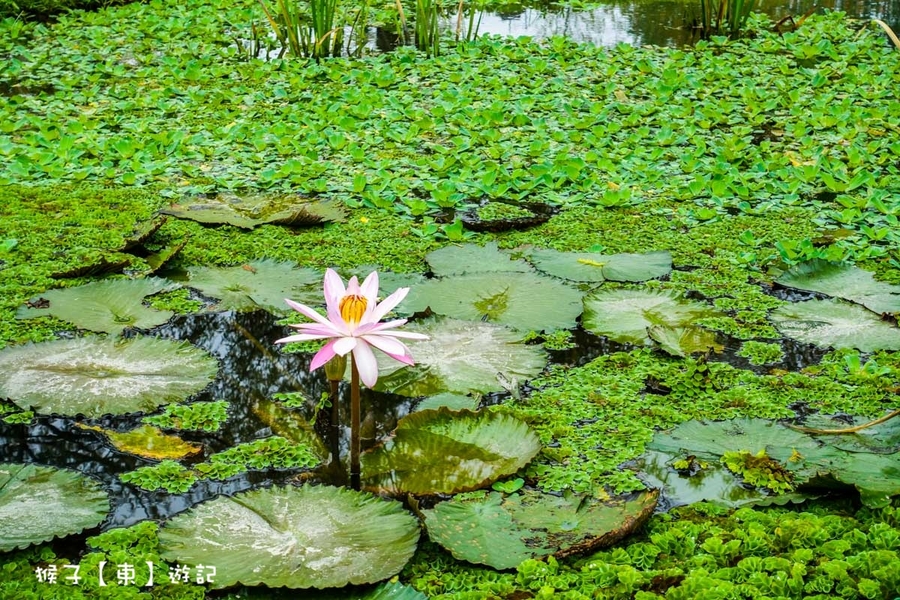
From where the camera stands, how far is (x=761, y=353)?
2488 mm

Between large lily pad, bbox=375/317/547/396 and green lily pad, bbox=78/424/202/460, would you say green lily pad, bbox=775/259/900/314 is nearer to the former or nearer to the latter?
large lily pad, bbox=375/317/547/396

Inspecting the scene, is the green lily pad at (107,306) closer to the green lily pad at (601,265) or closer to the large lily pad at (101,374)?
the large lily pad at (101,374)

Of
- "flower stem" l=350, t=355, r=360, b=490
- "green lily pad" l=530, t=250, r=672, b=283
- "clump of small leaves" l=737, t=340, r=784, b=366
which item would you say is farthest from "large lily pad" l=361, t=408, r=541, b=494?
"green lily pad" l=530, t=250, r=672, b=283

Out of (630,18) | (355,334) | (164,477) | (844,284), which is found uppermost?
(630,18)

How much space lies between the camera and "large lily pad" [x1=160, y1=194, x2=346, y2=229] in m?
3.30

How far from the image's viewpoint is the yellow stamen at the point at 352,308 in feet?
5.57

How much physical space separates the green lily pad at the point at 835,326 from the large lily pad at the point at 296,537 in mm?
1333

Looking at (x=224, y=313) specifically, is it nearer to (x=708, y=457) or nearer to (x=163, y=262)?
(x=163, y=262)

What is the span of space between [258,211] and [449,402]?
1.47 metres

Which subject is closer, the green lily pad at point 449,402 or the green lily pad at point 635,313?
the green lily pad at point 449,402

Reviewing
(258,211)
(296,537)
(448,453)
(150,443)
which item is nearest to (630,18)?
(258,211)

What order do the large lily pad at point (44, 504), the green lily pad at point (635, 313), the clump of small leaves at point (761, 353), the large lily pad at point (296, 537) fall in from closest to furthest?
1. the large lily pad at point (296, 537)
2. the large lily pad at point (44, 504)
3. the clump of small leaves at point (761, 353)
4. the green lily pad at point (635, 313)

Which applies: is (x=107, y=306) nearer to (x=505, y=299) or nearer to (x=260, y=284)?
(x=260, y=284)

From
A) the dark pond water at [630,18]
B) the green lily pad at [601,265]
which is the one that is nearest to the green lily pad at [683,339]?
the green lily pad at [601,265]
